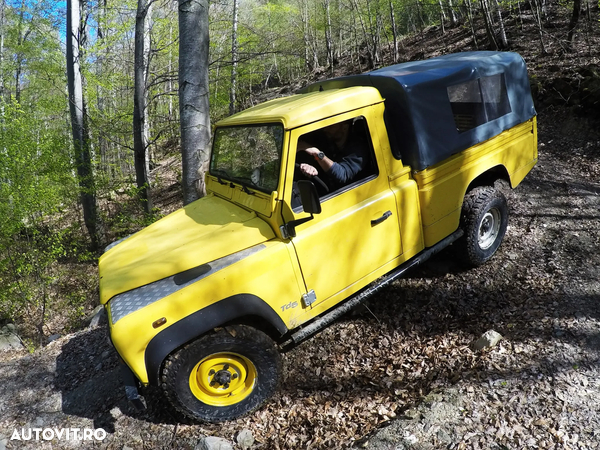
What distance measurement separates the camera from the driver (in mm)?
2855

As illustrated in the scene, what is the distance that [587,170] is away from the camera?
6.24 meters

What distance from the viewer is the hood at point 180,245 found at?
2.66m

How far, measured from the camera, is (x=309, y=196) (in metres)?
2.48

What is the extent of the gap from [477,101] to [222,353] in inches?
135

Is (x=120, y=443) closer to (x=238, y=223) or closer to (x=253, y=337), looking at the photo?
(x=253, y=337)

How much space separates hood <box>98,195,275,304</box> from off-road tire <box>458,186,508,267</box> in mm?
2271

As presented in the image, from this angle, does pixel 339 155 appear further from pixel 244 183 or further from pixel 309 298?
pixel 309 298

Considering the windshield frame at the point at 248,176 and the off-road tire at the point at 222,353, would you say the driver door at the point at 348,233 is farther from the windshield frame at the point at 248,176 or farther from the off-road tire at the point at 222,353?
the off-road tire at the point at 222,353

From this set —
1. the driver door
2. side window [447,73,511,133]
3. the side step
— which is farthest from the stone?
side window [447,73,511,133]

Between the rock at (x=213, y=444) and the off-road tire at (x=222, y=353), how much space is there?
4.9 inches

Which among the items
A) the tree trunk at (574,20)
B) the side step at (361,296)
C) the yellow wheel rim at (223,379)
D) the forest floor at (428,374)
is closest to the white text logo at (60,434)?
the forest floor at (428,374)

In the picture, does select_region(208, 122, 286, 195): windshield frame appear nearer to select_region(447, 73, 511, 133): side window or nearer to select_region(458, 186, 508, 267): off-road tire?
select_region(447, 73, 511, 133): side window

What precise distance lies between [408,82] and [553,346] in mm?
2536

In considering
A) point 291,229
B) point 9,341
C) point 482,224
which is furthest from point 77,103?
point 482,224
